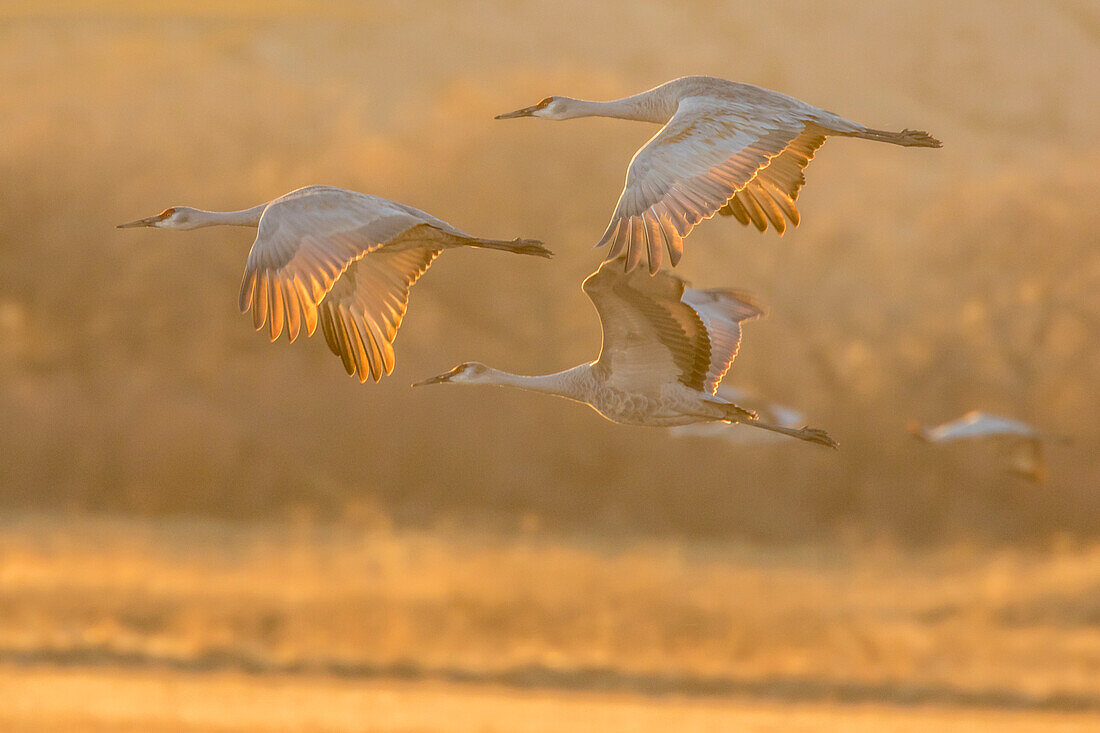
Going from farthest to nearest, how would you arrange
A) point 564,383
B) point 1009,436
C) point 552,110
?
point 1009,436 → point 552,110 → point 564,383

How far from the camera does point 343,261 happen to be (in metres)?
9.16

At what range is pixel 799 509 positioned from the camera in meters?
45.8

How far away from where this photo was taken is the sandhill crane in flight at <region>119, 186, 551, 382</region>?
29.7 ft

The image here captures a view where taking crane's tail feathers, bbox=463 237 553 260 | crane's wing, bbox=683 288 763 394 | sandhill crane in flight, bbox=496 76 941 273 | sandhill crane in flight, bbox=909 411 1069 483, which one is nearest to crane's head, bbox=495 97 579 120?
sandhill crane in flight, bbox=496 76 941 273

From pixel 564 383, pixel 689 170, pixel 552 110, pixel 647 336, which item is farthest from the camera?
pixel 552 110

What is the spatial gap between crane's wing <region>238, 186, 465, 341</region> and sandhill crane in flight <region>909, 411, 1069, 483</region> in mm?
10183

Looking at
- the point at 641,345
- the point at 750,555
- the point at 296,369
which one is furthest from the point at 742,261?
the point at 641,345

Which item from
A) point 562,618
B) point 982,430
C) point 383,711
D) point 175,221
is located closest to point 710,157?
point 175,221

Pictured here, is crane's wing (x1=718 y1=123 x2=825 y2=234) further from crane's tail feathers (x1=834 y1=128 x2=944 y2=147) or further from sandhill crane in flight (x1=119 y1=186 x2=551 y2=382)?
sandhill crane in flight (x1=119 y1=186 x2=551 y2=382)

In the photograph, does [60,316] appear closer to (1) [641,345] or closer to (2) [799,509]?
(2) [799,509]

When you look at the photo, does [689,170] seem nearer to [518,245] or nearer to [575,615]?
[518,245]

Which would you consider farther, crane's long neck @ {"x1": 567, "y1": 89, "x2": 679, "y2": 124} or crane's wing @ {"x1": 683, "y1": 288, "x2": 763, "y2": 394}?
crane's wing @ {"x1": 683, "y1": 288, "x2": 763, "y2": 394}

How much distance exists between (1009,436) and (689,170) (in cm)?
1136

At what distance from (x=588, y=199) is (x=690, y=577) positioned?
11.0 meters
